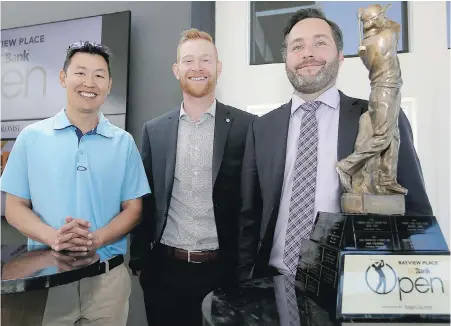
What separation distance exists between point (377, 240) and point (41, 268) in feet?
3.19

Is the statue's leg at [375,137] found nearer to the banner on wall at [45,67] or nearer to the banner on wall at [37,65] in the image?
the banner on wall at [45,67]

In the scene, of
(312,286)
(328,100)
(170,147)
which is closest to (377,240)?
(312,286)

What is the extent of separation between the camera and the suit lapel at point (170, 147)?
1749mm

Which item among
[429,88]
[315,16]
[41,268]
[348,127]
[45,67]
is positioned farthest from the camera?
[45,67]

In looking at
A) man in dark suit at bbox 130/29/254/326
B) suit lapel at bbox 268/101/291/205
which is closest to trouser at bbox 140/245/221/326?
man in dark suit at bbox 130/29/254/326

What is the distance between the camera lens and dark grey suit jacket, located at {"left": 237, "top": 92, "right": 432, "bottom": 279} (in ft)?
4.10

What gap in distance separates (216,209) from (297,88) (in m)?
0.62

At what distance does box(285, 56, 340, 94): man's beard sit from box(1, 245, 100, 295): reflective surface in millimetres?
924

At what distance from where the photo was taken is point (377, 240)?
1.00m

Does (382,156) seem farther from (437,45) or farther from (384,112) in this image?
(437,45)

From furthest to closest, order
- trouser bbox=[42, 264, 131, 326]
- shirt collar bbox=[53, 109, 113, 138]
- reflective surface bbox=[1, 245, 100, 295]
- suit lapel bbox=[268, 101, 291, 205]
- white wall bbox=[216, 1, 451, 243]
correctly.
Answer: white wall bbox=[216, 1, 451, 243] → shirt collar bbox=[53, 109, 113, 138] → trouser bbox=[42, 264, 131, 326] → suit lapel bbox=[268, 101, 291, 205] → reflective surface bbox=[1, 245, 100, 295]

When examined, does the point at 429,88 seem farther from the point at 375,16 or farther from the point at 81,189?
the point at 81,189

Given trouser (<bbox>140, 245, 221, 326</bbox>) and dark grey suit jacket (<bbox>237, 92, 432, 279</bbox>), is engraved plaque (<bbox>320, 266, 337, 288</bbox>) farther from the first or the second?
trouser (<bbox>140, 245, 221, 326</bbox>)

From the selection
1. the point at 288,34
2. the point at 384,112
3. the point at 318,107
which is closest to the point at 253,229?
the point at 318,107
